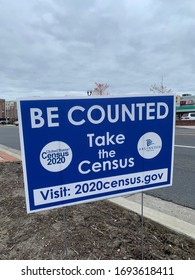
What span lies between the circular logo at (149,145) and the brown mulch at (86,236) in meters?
0.89

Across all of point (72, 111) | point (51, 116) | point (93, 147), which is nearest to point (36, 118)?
point (51, 116)

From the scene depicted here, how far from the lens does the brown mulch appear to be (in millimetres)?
2484

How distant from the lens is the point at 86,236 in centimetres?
276

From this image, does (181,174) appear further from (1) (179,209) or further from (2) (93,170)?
(2) (93,170)

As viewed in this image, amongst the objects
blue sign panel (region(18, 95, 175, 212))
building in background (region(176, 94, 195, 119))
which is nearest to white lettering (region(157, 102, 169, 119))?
blue sign panel (region(18, 95, 175, 212))

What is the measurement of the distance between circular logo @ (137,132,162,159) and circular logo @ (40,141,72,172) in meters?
0.68

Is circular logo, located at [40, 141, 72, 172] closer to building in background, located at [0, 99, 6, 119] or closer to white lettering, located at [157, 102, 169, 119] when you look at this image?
white lettering, located at [157, 102, 169, 119]

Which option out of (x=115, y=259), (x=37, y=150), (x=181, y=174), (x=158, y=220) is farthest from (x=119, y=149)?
(x=181, y=174)

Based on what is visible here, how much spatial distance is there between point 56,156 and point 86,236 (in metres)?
1.25

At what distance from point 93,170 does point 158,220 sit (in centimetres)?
153

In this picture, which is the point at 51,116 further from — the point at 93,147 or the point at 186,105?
the point at 186,105

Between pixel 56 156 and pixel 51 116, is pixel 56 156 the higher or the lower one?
the lower one

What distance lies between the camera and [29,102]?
1.81m

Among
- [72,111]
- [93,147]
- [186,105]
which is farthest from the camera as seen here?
[186,105]
